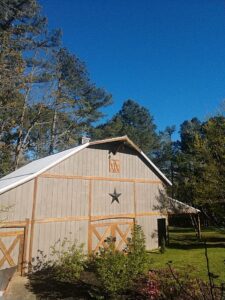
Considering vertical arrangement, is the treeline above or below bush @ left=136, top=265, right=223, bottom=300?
above

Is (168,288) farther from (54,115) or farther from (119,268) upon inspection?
(54,115)

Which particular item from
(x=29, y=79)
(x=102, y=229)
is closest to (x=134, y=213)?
(x=102, y=229)

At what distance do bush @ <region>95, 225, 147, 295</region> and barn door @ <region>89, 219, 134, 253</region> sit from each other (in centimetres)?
411

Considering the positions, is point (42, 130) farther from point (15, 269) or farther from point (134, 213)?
point (15, 269)

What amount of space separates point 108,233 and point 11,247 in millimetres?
5968

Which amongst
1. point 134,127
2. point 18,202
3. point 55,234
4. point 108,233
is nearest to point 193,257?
point 108,233

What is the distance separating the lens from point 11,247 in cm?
1331

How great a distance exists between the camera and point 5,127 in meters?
27.6

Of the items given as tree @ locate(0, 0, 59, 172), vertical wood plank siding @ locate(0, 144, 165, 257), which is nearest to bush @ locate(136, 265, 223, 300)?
vertical wood plank siding @ locate(0, 144, 165, 257)

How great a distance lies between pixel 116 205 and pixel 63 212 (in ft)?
12.9

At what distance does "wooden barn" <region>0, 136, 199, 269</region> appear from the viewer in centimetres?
1362

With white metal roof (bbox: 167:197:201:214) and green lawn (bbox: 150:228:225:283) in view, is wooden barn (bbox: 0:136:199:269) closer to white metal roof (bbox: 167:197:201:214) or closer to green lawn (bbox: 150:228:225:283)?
white metal roof (bbox: 167:197:201:214)

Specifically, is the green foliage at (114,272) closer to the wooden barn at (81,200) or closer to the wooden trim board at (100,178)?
the wooden barn at (81,200)

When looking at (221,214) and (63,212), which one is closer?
(63,212)
